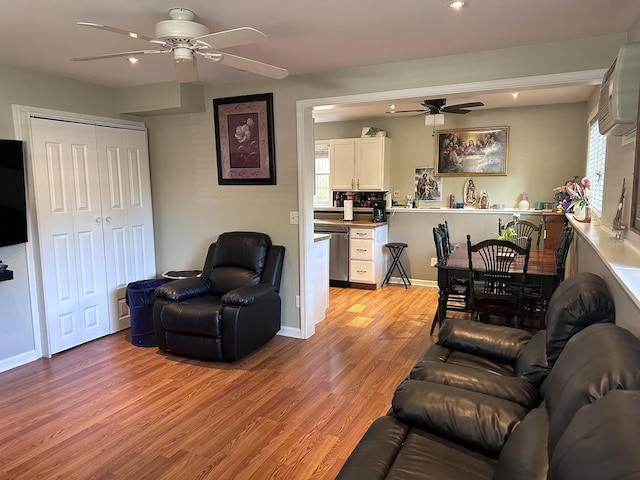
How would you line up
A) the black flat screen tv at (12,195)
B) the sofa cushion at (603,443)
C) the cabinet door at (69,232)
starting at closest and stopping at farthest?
the sofa cushion at (603,443) → the black flat screen tv at (12,195) → the cabinet door at (69,232)

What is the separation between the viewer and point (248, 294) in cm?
363

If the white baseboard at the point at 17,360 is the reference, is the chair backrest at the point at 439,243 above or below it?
above

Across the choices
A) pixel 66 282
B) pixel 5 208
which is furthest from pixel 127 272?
pixel 5 208

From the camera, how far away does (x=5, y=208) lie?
3426 millimetres

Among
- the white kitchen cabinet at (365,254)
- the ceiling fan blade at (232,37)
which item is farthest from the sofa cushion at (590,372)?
the white kitchen cabinet at (365,254)

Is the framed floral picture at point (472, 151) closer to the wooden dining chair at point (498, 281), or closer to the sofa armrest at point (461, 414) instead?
the wooden dining chair at point (498, 281)

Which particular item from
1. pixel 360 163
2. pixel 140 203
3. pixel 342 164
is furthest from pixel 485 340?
pixel 342 164

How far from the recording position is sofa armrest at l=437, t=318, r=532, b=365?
241cm

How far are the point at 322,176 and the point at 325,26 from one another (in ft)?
14.6

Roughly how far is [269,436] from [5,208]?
8.83 feet

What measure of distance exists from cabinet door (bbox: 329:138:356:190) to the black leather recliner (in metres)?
2.63

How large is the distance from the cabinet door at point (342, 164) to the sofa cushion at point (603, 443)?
5573 mm

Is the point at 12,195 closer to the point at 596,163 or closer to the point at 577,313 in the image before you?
the point at 577,313

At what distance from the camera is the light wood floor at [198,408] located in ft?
7.70
